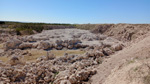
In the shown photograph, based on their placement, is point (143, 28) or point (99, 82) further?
point (143, 28)

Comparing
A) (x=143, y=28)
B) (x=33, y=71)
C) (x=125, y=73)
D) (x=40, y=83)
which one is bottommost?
(x=40, y=83)

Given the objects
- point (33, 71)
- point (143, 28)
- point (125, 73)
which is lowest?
point (33, 71)

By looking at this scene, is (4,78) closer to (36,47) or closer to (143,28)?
(36,47)

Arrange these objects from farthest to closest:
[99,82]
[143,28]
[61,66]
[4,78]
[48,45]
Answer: [143,28]
[48,45]
[61,66]
[4,78]
[99,82]

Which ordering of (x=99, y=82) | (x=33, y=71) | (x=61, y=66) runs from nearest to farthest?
(x=99, y=82), (x=33, y=71), (x=61, y=66)

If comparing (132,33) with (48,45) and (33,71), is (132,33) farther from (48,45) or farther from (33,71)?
(33,71)

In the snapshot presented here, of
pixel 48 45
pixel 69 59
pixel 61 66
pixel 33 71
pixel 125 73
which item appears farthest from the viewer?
pixel 48 45

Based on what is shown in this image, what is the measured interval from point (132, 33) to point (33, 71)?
16.3 m

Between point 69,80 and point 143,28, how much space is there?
1695 centimetres

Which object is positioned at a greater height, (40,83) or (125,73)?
(125,73)

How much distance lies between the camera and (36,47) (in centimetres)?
1337

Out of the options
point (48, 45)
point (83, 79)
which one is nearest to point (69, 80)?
point (83, 79)

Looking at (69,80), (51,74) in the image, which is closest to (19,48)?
(51,74)

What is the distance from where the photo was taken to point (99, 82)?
517 cm
